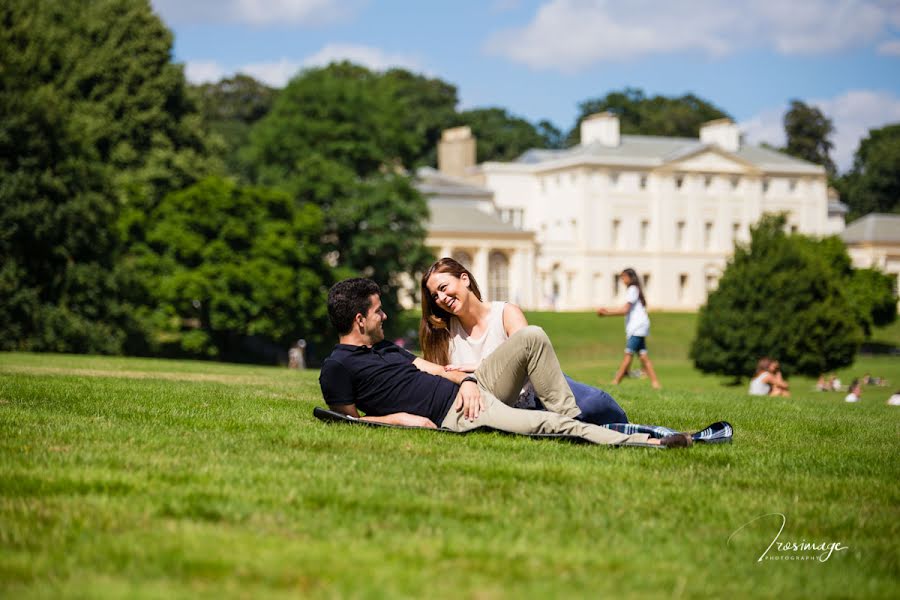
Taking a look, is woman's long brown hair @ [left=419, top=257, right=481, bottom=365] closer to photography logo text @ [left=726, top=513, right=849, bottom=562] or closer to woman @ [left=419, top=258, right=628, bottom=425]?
woman @ [left=419, top=258, right=628, bottom=425]

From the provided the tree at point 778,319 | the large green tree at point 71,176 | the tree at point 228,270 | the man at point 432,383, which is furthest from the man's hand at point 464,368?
the tree at point 778,319

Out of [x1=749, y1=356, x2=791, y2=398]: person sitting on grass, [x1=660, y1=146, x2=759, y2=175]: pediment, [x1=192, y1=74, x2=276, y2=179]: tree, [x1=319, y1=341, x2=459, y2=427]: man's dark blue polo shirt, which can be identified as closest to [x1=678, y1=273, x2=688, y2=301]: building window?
[x1=660, y1=146, x2=759, y2=175]: pediment

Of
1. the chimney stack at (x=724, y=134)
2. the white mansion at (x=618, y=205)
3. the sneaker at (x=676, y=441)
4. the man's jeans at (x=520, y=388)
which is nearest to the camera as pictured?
the sneaker at (x=676, y=441)

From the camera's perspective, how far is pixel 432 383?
28.8 ft

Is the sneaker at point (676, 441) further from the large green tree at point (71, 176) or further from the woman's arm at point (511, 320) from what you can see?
the large green tree at point (71, 176)

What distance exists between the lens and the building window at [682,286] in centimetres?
9994

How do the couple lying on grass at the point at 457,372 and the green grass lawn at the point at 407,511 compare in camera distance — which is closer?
the green grass lawn at the point at 407,511

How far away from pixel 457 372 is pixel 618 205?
89.7m

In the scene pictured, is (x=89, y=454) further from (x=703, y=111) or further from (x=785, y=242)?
(x=703, y=111)

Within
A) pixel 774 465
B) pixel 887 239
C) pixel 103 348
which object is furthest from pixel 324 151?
pixel 887 239

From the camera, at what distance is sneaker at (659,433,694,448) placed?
8.02 metres

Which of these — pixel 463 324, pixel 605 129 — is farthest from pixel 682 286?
pixel 463 324

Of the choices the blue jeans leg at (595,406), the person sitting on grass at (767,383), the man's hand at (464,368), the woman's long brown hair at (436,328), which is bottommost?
the person sitting on grass at (767,383)

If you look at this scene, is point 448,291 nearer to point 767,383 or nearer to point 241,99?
point 767,383
